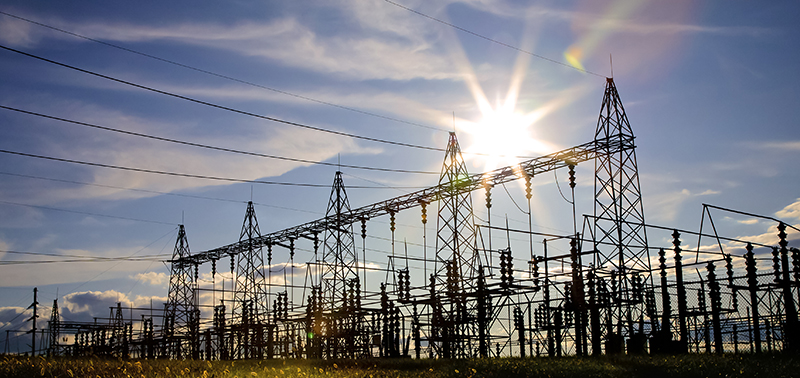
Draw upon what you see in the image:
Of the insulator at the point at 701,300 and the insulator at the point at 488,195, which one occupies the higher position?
the insulator at the point at 488,195

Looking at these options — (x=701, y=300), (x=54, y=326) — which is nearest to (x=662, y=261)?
(x=701, y=300)

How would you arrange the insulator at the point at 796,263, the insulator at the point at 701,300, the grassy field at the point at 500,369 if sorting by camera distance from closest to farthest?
the grassy field at the point at 500,369 → the insulator at the point at 796,263 → the insulator at the point at 701,300

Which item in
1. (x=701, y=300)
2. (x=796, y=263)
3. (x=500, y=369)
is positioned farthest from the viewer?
(x=701, y=300)

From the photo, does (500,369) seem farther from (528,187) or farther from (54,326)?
(54,326)

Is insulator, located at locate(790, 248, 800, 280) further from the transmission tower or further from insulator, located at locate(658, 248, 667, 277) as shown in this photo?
the transmission tower

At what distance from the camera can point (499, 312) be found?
30.7 m

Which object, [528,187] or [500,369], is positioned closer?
[500,369]

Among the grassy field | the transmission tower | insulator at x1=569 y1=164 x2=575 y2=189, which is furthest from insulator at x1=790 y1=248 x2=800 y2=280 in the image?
the transmission tower

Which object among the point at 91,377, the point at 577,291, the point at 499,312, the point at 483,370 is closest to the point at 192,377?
the point at 91,377

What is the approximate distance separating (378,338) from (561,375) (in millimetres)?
22881

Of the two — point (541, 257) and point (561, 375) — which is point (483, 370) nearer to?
point (561, 375)

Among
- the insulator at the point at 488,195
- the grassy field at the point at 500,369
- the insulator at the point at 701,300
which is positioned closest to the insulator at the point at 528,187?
the insulator at the point at 488,195

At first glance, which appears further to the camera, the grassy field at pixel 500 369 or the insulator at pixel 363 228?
the insulator at pixel 363 228

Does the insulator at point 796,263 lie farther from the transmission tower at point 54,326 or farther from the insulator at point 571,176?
the transmission tower at point 54,326
